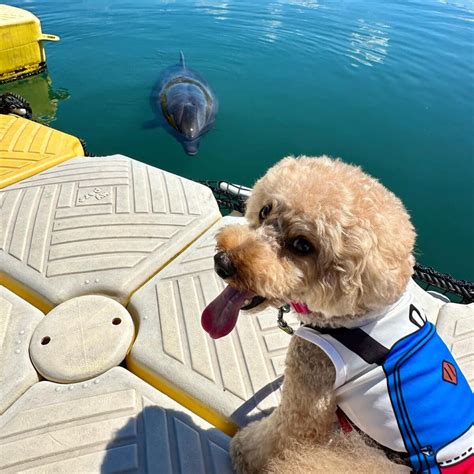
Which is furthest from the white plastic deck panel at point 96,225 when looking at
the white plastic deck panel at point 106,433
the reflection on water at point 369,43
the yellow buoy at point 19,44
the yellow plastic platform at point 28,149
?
the reflection on water at point 369,43

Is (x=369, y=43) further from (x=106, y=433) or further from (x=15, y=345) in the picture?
(x=106, y=433)

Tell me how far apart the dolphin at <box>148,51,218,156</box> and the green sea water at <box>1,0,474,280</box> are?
0.17 metres

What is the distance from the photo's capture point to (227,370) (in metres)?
1.94

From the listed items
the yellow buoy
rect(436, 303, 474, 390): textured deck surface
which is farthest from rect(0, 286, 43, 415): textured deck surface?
the yellow buoy

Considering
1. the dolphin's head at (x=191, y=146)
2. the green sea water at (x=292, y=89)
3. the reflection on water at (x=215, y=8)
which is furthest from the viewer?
the reflection on water at (x=215, y=8)

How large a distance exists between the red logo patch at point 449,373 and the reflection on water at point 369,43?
7678 millimetres

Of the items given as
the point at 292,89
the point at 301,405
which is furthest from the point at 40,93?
the point at 301,405

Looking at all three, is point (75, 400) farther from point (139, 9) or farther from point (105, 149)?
point (139, 9)

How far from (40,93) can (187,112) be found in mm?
2824

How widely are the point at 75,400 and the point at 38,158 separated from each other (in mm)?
2390

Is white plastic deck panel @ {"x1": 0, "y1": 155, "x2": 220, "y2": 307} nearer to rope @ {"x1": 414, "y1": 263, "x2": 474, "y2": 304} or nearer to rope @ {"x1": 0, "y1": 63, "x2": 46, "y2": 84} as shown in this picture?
rope @ {"x1": 414, "y1": 263, "x2": 474, "y2": 304}

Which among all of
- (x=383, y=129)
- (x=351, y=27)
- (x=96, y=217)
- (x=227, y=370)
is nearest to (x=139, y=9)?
(x=351, y=27)

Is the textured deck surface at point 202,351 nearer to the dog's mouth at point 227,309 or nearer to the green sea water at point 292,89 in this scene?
the dog's mouth at point 227,309

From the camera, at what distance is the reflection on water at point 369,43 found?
7.87m
